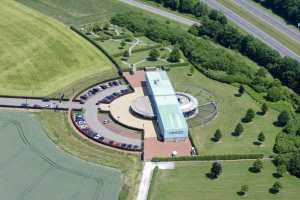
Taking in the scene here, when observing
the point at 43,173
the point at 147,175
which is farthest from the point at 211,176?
the point at 43,173

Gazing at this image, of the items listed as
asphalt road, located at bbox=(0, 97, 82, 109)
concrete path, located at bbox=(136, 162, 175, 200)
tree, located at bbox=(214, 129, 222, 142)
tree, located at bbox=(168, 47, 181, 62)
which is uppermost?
tree, located at bbox=(214, 129, 222, 142)

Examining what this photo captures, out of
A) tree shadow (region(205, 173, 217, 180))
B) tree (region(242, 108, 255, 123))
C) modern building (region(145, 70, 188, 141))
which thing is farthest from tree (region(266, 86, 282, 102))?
tree shadow (region(205, 173, 217, 180))

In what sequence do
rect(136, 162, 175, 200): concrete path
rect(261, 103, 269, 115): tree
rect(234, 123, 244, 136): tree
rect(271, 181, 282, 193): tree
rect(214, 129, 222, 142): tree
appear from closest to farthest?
rect(271, 181, 282, 193): tree < rect(136, 162, 175, 200): concrete path < rect(214, 129, 222, 142): tree < rect(234, 123, 244, 136): tree < rect(261, 103, 269, 115): tree

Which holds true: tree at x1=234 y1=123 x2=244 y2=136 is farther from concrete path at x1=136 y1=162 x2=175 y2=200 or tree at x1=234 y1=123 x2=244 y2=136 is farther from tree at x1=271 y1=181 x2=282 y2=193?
tree at x1=271 y1=181 x2=282 y2=193

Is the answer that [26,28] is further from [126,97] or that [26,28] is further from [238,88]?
[238,88]

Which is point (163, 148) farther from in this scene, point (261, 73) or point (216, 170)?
point (261, 73)

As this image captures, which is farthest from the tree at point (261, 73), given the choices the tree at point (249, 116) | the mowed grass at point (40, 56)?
the mowed grass at point (40, 56)

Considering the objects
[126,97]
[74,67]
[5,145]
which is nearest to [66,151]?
[5,145]
